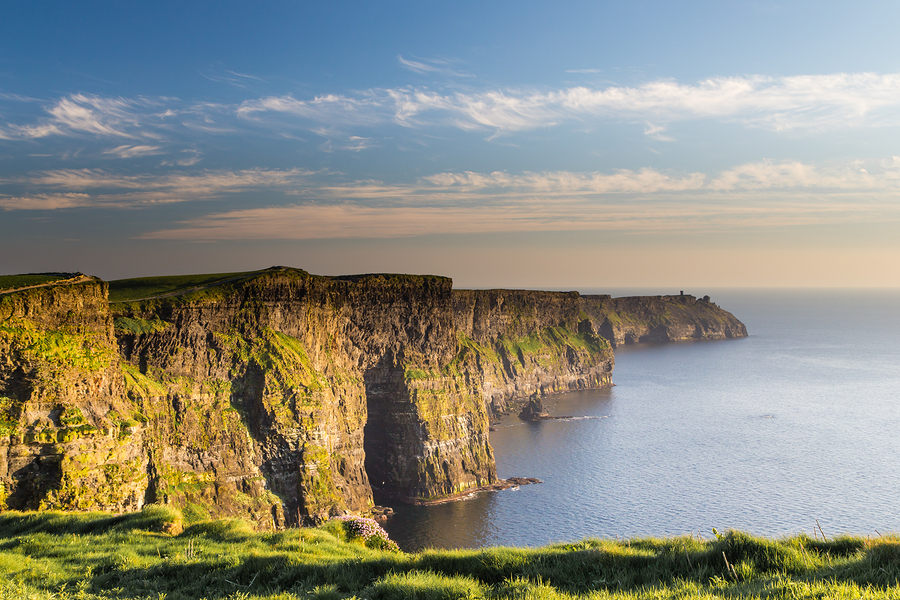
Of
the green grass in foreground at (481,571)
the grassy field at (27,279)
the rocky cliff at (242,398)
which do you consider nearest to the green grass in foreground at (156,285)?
the rocky cliff at (242,398)

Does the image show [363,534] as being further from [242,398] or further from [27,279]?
[27,279]

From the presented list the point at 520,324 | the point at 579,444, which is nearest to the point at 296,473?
the point at 579,444

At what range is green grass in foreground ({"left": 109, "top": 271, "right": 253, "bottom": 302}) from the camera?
70.4 metres

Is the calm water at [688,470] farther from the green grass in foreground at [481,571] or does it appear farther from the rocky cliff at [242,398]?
the green grass in foreground at [481,571]

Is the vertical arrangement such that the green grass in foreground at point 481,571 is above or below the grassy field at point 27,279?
below

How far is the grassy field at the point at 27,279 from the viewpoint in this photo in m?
51.0

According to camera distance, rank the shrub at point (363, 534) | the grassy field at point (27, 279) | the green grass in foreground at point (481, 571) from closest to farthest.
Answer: the green grass in foreground at point (481, 571)
the shrub at point (363, 534)
the grassy field at point (27, 279)

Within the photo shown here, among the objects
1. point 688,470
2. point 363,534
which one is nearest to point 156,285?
point 363,534

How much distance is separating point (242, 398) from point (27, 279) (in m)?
23.7

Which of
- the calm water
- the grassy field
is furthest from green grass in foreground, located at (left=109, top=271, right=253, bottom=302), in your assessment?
the calm water

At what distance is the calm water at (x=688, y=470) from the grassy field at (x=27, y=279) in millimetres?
47244

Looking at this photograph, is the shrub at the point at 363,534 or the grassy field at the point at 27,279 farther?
the grassy field at the point at 27,279

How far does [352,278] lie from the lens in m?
96.8

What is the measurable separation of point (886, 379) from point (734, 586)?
229254 millimetres
